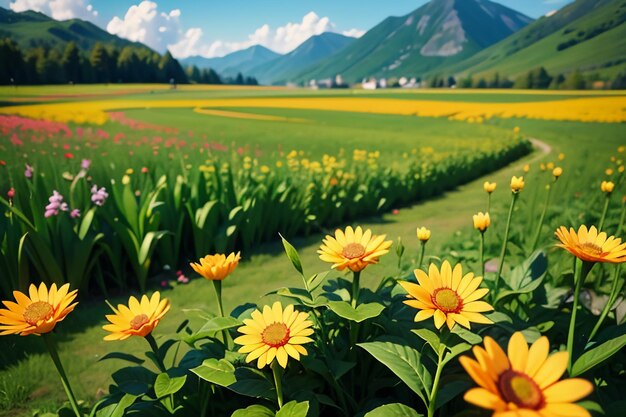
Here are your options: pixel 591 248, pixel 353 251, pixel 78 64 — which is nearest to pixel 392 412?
pixel 353 251

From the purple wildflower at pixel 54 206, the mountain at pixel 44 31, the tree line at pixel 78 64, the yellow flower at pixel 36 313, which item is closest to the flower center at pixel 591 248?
the yellow flower at pixel 36 313

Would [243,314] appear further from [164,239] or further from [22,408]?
[164,239]

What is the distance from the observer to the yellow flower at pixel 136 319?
915 millimetres

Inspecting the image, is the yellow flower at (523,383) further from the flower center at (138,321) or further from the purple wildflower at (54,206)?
the purple wildflower at (54,206)

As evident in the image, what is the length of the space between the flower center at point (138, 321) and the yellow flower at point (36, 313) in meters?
0.14

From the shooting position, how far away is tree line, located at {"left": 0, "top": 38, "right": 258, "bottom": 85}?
3305mm

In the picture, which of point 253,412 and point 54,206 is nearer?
point 253,412

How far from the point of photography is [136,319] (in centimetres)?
97

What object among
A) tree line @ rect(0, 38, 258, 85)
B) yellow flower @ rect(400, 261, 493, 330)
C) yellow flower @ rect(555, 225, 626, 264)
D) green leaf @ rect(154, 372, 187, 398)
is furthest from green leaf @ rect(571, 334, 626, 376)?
tree line @ rect(0, 38, 258, 85)

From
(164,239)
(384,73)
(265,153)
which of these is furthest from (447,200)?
(384,73)

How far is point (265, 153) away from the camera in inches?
239

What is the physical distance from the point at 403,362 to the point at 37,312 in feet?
2.99

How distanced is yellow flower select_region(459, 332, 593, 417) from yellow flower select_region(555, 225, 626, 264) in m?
0.37

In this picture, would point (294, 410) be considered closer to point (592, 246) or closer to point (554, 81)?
point (592, 246)
